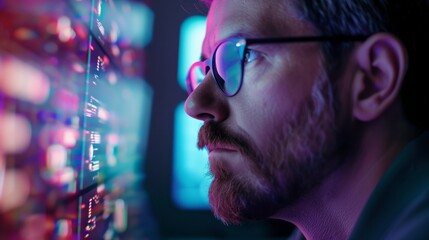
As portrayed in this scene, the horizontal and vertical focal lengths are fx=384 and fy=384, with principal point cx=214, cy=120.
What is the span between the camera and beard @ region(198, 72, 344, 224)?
83cm

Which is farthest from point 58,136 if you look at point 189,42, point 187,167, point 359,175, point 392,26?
point 189,42

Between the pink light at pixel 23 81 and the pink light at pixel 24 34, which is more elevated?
the pink light at pixel 24 34

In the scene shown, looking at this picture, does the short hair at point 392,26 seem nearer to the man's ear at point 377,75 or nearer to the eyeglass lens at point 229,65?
the man's ear at point 377,75

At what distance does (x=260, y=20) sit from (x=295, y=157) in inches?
13.0

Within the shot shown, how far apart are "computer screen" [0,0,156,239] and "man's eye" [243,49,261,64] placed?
0.37 metres

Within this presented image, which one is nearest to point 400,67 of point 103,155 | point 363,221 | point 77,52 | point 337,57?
point 337,57

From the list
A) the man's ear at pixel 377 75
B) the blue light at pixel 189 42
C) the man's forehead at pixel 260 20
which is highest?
the blue light at pixel 189 42

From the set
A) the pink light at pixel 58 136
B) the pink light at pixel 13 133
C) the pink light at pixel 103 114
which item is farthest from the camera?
the pink light at pixel 103 114

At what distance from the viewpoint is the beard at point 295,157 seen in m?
0.83

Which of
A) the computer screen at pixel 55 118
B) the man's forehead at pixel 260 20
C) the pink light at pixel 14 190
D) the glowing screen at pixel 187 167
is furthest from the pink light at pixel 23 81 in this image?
the glowing screen at pixel 187 167

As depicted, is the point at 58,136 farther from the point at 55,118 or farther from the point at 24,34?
the point at 24,34

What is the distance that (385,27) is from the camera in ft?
2.81

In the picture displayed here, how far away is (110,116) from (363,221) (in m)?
0.91

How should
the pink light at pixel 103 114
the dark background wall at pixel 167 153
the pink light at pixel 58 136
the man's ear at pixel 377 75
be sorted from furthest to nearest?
the dark background wall at pixel 167 153 < the pink light at pixel 103 114 < the man's ear at pixel 377 75 < the pink light at pixel 58 136
